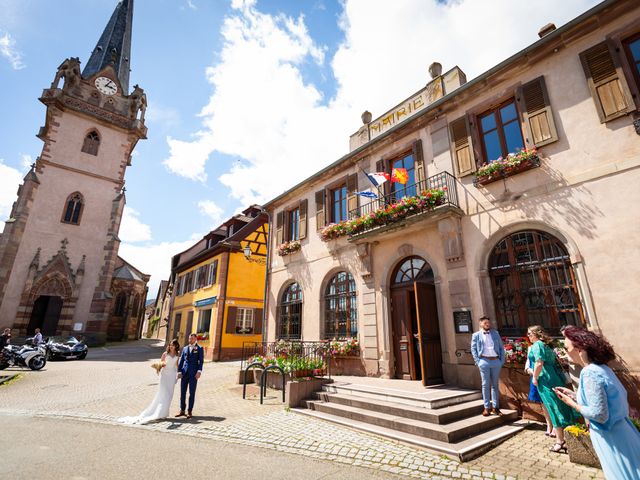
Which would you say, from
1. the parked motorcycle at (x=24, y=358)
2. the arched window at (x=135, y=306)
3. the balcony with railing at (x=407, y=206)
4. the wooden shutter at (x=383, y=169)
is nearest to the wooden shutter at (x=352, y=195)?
the balcony with railing at (x=407, y=206)

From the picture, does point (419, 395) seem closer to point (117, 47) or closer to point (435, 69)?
point (435, 69)

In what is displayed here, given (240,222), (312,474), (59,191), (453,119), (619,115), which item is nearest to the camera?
(312,474)

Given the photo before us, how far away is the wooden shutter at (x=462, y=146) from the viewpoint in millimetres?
8461

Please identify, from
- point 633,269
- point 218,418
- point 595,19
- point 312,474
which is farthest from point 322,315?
point 595,19

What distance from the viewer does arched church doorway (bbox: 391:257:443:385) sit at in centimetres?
773

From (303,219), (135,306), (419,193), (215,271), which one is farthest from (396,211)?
(135,306)

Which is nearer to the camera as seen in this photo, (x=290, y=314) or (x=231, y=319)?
(x=290, y=314)

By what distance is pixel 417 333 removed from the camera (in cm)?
882

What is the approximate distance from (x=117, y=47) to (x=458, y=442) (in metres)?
44.5

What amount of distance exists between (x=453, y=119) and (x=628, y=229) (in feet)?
15.9

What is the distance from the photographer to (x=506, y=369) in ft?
21.7

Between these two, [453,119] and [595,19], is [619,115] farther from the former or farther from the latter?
[453,119]

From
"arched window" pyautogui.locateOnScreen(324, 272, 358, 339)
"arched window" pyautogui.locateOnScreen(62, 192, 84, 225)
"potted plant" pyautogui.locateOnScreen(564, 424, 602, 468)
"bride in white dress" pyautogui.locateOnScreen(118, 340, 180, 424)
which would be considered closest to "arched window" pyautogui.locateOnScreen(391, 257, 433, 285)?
"arched window" pyautogui.locateOnScreen(324, 272, 358, 339)

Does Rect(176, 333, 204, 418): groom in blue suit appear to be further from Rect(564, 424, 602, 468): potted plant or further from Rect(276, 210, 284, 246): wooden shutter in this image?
Rect(276, 210, 284, 246): wooden shutter
